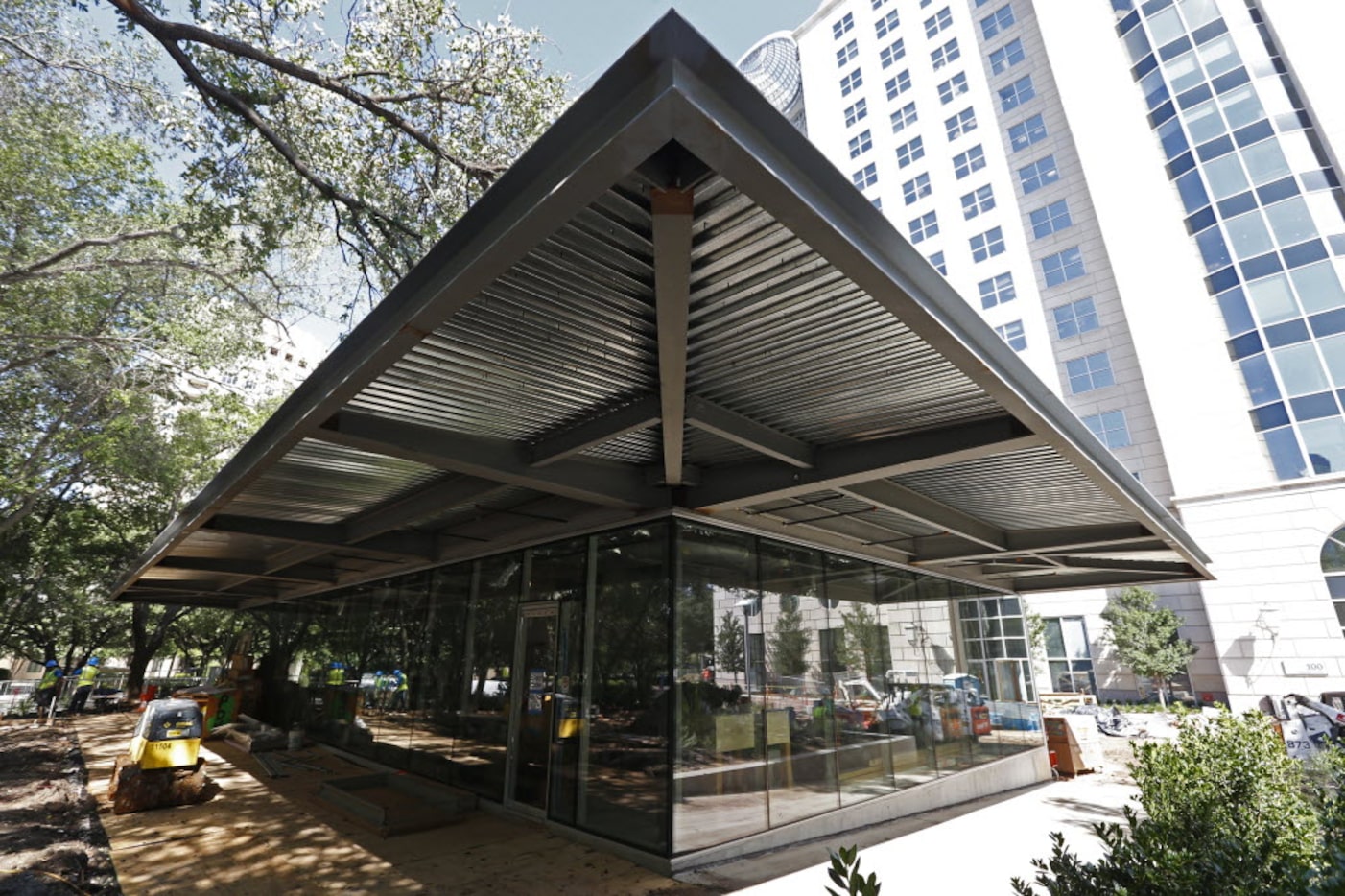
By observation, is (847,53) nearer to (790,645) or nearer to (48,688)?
(790,645)

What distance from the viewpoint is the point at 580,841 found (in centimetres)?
614

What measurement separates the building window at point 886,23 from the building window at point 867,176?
8.90m

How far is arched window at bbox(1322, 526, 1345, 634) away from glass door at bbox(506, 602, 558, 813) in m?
23.8

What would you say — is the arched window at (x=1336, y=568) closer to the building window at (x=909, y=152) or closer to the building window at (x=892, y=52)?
the building window at (x=909, y=152)

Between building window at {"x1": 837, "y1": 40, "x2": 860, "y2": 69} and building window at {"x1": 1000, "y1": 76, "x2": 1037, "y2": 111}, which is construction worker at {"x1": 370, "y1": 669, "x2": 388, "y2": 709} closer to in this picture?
building window at {"x1": 1000, "y1": 76, "x2": 1037, "y2": 111}

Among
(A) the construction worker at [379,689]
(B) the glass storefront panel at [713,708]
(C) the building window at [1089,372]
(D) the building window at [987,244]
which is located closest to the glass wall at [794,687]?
(B) the glass storefront panel at [713,708]

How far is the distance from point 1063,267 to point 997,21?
15.4 metres

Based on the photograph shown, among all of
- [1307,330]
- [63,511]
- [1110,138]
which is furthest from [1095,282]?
[63,511]

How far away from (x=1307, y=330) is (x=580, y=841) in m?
27.0

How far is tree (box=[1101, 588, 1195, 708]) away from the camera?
21.5 metres

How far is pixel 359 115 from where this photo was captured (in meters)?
7.72

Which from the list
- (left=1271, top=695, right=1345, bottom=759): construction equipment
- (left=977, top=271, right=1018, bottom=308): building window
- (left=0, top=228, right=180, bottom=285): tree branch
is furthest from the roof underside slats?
(left=977, top=271, right=1018, bottom=308): building window

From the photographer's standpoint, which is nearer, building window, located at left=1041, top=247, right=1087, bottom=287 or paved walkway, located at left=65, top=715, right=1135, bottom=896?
paved walkway, located at left=65, top=715, right=1135, bottom=896

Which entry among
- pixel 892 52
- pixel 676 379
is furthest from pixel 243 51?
pixel 892 52
